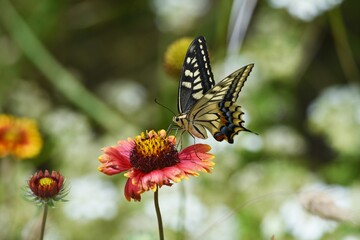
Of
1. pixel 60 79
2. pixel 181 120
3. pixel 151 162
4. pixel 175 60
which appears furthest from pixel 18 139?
pixel 60 79

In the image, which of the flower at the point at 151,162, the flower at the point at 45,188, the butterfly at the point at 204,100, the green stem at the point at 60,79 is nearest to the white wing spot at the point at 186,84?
the butterfly at the point at 204,100

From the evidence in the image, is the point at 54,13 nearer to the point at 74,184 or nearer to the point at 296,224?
the point at 74,184

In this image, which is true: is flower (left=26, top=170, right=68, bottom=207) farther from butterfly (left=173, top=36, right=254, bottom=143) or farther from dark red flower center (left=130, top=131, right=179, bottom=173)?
butterfly (left=173, top=36, right=254, bottom=143)

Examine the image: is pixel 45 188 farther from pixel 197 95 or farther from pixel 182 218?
pixel 182 218

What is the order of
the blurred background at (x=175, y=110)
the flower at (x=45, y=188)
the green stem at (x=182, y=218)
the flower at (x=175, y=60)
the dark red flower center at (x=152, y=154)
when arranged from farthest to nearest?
the blurred background at (x=175, y=110) → the flower at (x=175, y=60) → the green stem at (x=182, y=218) → the dark red flower center at (x=152, y=154) → the flower at (x=45, y=188)

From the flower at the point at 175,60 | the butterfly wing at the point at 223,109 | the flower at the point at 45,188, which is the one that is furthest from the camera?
the flower at the point at 175,60

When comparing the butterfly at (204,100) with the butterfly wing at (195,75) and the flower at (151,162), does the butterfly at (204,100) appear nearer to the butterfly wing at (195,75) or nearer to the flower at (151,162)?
the butterfly wing at (195,75)

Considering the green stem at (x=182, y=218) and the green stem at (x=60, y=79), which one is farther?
the green stem at (x=60, y=79)
